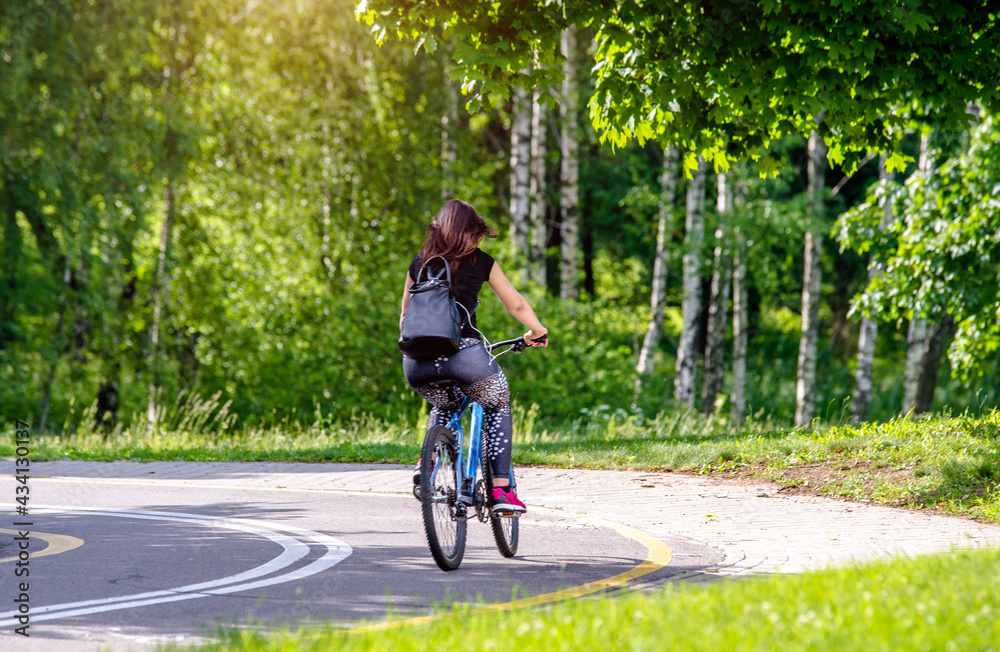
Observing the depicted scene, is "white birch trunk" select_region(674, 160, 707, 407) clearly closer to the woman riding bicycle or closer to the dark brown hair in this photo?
the woman riding bicycle

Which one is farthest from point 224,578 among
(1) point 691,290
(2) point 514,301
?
(1) point 691,290

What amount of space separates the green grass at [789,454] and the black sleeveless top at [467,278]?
4018mm

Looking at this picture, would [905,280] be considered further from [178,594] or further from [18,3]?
[18,3]

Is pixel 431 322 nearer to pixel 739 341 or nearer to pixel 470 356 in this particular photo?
pixel 470 356

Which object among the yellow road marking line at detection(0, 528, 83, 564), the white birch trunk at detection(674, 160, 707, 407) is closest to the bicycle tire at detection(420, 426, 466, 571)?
the yellow road marking line at detection(0, 528, 83, 564)

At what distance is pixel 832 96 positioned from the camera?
8.08 m

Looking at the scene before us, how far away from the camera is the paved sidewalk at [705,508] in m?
5.98

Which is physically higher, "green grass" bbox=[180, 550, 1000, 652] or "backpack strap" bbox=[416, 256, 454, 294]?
"backpack strap" bbox=[416, 256, 454, 294]

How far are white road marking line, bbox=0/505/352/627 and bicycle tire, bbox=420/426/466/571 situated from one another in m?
0.69

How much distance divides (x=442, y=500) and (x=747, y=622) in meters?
2.29

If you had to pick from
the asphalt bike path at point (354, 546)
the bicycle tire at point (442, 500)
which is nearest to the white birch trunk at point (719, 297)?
the asphalt bike path at point (354, 546)

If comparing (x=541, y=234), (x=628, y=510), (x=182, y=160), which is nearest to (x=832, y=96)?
(x=628, y=510)

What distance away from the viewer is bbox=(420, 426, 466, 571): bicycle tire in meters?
5.31

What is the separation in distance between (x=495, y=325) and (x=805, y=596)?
534 inches
